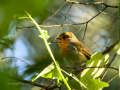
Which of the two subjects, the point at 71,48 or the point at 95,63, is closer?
the point at 95,63

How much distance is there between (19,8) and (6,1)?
2 cm

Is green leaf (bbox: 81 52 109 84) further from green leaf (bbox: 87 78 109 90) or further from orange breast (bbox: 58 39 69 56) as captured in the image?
orange breast (bbox: 58 39 69 56)

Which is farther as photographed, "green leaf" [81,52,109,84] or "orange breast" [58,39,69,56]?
"orange breast" [58,39,69,56]

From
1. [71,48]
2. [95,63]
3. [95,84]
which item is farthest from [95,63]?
[71,48]

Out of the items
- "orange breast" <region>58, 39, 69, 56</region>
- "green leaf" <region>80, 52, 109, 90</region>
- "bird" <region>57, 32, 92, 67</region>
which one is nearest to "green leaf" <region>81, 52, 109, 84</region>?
"green leaf" <region>80, 52, 109, 90</region>

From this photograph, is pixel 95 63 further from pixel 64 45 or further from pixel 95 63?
pixel 64 45

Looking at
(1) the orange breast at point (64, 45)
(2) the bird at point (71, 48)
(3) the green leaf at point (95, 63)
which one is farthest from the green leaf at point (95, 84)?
(1) the orange breast at point (64, 45)

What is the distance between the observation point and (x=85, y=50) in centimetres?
145

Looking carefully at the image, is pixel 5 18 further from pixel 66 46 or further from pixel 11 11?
pixel 66 46

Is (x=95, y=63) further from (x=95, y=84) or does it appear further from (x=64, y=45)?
(x=64, y=45)

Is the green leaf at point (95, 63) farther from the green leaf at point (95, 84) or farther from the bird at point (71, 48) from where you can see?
the bird at point (71, 48)

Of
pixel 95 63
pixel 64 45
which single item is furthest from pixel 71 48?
pixel 95 63

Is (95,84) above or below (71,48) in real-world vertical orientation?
below

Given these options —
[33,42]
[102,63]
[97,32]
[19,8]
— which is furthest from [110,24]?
[19,8]
